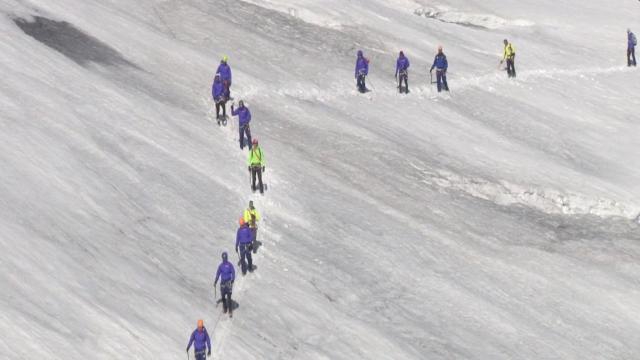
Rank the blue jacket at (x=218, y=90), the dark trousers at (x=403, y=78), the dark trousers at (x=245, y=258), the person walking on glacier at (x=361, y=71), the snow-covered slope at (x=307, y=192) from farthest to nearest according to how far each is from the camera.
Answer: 1. the dark trousers at (x=403, y=78)
2. the person walking on glacier at (x=361, y=71)
3. the blue jacket at (x=218, y=90)
4. the dark trousers at (x=245, y=258)
5. the snow-covered slope at (x=307, y=192)

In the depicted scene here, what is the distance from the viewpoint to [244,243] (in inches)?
1126

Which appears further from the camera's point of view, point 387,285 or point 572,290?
point 572,290

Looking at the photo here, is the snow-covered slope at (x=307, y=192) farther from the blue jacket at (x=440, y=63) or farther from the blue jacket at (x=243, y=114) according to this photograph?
the blue jacket at (x=243, y=114)

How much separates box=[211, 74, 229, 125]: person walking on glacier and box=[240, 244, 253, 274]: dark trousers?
10.0 m

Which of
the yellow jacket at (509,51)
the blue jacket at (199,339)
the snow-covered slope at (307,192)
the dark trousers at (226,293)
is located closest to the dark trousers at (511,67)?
the yellow jacket at (509,51)

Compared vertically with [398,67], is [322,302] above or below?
below

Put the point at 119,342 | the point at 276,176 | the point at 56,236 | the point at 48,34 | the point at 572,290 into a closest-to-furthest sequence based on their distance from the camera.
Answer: the point at 119,342, the point at 56,236, the point at 572,290, the point at 276,176, the point at 48,34

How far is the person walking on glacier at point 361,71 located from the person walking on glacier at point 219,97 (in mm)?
7250

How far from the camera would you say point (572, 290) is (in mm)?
33344

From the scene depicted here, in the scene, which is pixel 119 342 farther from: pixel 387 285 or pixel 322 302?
pixel 387 285

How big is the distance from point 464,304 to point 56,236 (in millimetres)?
11953

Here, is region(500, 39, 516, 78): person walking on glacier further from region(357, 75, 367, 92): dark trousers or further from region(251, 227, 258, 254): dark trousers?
region(251, 227, 258, 254): dark trousers

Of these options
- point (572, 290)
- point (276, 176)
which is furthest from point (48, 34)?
point (572, 290)

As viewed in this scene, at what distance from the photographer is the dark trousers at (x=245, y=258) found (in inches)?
1133
